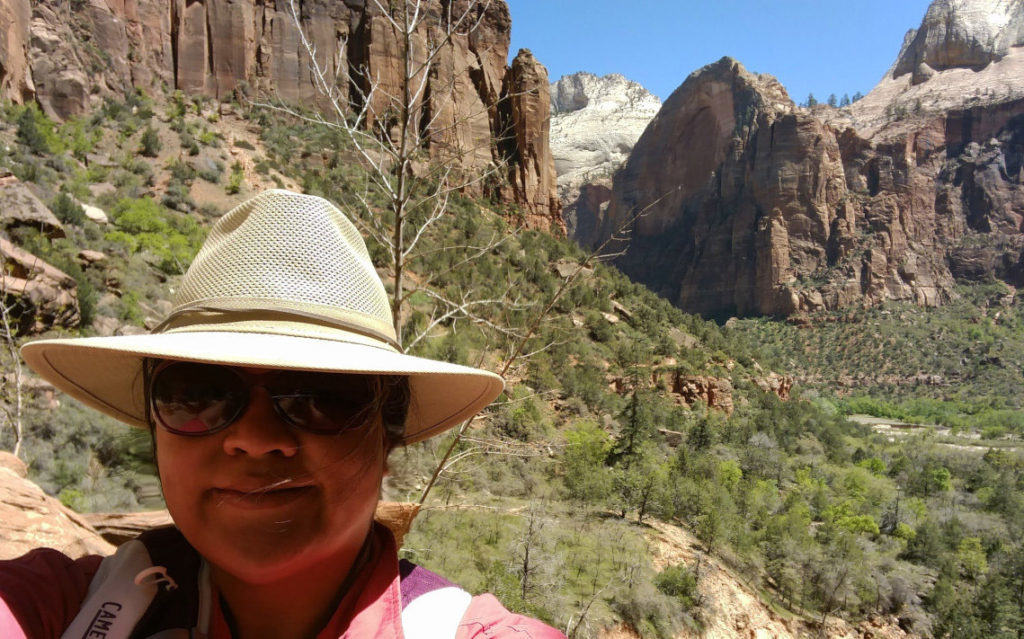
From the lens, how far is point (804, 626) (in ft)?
45.4

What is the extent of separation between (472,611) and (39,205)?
46.8 feet

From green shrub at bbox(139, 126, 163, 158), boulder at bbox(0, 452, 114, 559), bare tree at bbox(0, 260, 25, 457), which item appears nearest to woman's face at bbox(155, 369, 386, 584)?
boulder at bbox(0, 452, 114, 559)

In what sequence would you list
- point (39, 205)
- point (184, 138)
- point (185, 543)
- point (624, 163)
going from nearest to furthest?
point (185, 543) < point (39, 205) < point (184, 138) < point (624, 163)

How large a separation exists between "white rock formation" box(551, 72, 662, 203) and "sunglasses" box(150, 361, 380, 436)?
9591 cm

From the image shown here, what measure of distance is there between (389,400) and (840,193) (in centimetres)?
7976

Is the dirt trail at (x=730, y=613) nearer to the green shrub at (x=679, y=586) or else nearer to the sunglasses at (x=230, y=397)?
the green shrub at (x=679, y=586)

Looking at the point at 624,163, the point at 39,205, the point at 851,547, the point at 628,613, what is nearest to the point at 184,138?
the point at 39,205

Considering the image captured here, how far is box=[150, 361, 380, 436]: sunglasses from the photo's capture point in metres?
0.92

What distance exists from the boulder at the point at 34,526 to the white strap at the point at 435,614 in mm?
1415

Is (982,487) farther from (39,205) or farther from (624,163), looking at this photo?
(624,163)

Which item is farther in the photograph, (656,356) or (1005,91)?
(1005,91)

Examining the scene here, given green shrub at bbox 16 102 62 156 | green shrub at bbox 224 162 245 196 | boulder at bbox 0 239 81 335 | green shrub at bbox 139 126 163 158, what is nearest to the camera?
boulder at bbox 0 239 81 335

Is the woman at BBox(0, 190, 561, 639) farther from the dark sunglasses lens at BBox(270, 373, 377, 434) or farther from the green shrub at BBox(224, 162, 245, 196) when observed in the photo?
the green shrub at BBox(224, 162, 245, 196)

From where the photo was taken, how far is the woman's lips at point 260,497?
34.9 inches
